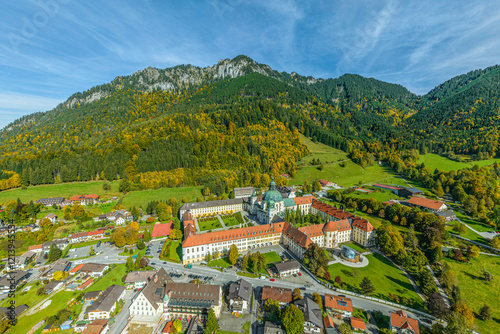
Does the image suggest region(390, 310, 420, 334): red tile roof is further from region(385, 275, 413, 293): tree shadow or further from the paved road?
the paved road

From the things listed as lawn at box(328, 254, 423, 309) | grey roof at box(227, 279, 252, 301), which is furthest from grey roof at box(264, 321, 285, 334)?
lawn at box(328, 254, 423, 309)

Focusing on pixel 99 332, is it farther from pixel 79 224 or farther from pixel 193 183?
pixel 193 183

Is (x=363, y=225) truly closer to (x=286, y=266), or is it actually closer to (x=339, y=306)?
(x=286, y=266)

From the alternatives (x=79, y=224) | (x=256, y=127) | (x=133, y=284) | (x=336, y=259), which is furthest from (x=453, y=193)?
(x=79, y=224)

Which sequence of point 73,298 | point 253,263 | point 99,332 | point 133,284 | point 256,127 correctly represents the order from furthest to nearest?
point 256,127 < point 253,263 < point 133,284 < point 73,298 < point 99,332

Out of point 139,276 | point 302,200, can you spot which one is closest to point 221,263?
point 139,276

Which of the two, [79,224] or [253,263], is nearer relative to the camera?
[253,263]
